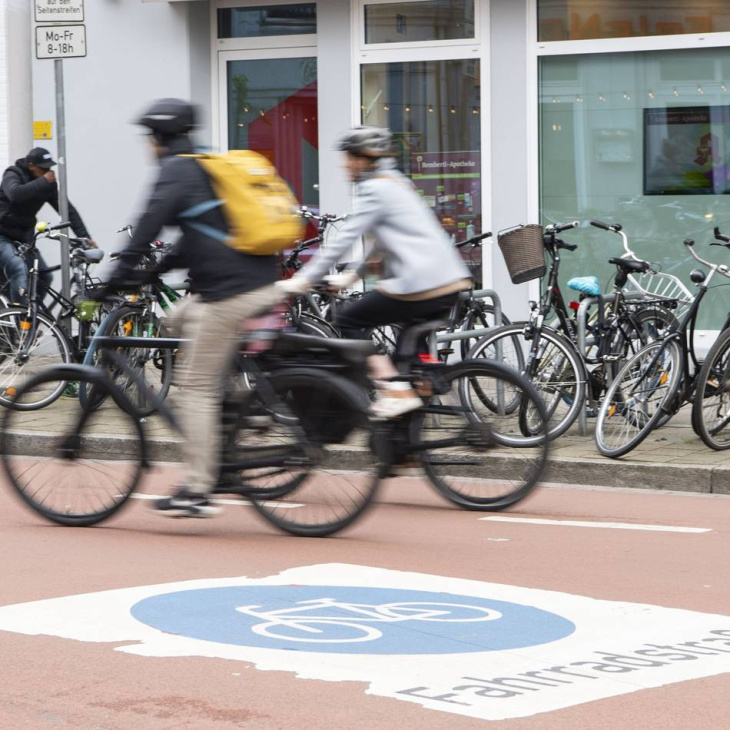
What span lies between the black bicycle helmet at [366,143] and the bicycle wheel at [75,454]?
158 cm

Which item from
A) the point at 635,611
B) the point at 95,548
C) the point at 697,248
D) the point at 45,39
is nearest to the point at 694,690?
the point at 635,611

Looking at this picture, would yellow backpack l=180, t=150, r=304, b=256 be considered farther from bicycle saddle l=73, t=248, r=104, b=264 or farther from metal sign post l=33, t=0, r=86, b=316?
metal sign post l=33, t=0, r=86, b=316

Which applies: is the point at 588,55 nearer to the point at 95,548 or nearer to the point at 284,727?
the point at 95,548

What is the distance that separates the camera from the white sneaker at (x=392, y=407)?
23.7 ft

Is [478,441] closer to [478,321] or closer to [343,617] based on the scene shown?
[343,617]

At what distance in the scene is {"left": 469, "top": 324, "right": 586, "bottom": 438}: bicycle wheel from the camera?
31.6 feet

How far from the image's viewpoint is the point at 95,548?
684 centimetres

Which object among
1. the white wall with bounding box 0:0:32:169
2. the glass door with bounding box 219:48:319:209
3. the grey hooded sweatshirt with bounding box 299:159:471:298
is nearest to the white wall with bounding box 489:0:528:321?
the glass door with bounding box 219:48:319:209

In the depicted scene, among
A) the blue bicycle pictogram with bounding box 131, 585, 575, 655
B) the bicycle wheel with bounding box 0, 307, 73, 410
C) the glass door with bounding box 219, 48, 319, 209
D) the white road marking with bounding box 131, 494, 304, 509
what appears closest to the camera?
the blue bicycle pictogram with bounding box 131, 585, 575, 655

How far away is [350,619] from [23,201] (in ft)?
26.0

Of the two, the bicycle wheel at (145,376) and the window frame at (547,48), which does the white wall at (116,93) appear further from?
the bicycle wheel at (145,376)

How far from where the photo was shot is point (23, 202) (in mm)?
12500

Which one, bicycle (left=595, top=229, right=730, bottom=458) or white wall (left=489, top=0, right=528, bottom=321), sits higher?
white wall (left=489, top=0, right=528, bottom=321)

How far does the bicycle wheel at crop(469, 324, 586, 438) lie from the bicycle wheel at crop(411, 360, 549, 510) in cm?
183
